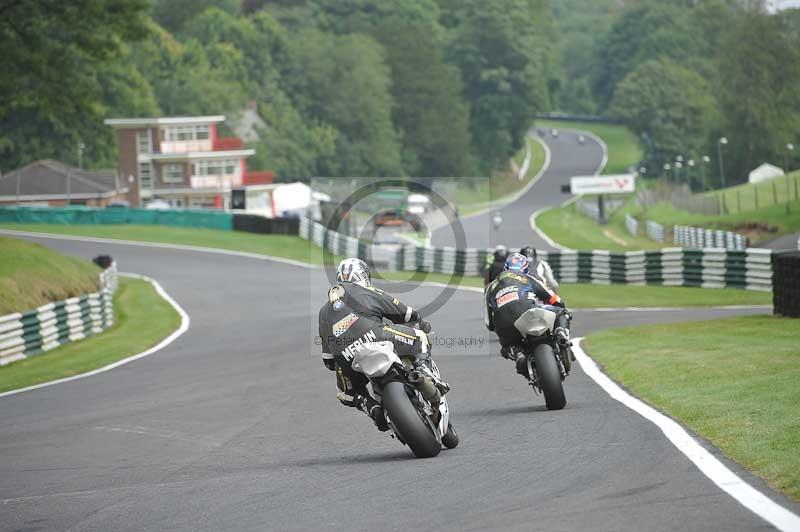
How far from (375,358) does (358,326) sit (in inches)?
13.3

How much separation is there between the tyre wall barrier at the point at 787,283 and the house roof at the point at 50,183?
7879 centimetres

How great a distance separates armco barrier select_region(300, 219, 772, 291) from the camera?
3388 centimetres

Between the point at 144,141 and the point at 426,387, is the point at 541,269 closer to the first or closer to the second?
the point at 426,387

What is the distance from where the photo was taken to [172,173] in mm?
105312

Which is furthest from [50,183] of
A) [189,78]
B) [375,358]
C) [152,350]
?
[375,358]

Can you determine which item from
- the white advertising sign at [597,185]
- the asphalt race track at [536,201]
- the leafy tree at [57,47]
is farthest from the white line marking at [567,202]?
the leafy tree at [57,47]

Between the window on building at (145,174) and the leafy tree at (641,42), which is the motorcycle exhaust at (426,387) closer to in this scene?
the window on building at (145,174)

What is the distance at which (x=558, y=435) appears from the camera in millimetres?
10961

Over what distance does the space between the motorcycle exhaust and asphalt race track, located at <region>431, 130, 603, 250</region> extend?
4828 cm

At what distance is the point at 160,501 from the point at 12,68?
38501mm

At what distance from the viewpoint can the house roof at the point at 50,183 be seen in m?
96.4

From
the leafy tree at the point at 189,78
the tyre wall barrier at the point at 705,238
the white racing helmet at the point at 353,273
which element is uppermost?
the leafy tree at the point at 189,78

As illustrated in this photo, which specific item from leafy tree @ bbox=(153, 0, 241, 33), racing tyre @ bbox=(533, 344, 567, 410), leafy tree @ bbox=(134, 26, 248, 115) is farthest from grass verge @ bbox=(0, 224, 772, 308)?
leafy tree @ bbox=(153, 0, 241, 33)

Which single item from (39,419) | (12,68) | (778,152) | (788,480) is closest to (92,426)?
(39,419)
